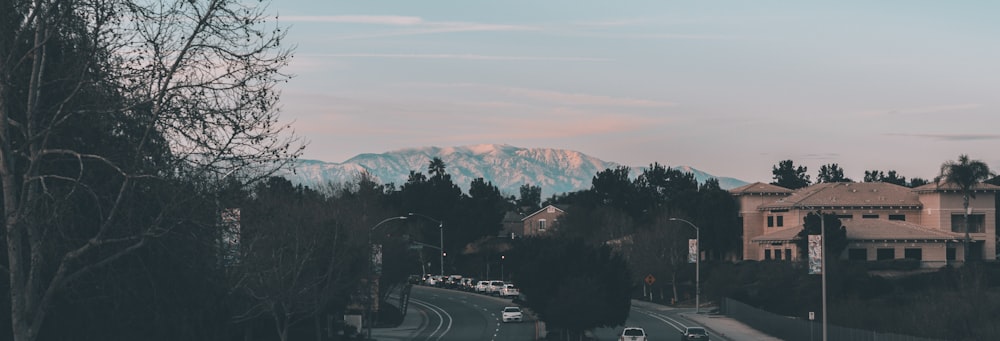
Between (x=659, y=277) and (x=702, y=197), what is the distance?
809 inches

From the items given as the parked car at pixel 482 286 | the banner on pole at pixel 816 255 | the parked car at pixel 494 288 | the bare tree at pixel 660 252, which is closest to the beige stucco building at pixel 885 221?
the bare tree at pixel 660 252

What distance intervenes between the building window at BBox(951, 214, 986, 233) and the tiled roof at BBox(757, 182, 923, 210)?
3890 millimetres

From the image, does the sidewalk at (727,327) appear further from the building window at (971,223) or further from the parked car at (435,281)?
the parked car at (435,281)

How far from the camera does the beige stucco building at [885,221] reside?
11600 cm

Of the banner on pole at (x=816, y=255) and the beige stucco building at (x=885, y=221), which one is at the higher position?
the beige stucco building at (x=885, y=221)

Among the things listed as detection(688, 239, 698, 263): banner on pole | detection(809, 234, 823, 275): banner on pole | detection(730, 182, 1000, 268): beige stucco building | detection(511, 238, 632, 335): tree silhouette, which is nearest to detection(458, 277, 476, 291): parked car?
detection(730, 182, 1000, 268): beige stucco building

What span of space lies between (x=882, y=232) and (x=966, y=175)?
11024mm

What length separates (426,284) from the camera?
15475 cm

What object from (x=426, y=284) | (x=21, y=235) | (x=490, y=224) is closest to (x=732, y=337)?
(x=21, y=235)

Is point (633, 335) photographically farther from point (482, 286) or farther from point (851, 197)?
point (482, 286)

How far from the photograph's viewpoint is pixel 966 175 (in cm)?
12062

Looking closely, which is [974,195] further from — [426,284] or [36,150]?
[36,150]

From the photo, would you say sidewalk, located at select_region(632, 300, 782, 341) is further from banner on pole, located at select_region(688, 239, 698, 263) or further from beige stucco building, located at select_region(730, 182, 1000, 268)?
beige stucco building, located at select_region(730, 182, 1000, 268)

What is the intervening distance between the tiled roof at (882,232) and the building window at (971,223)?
4398 millimetres
